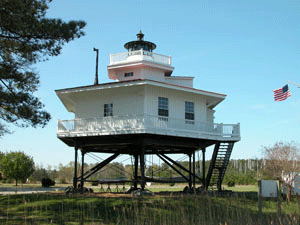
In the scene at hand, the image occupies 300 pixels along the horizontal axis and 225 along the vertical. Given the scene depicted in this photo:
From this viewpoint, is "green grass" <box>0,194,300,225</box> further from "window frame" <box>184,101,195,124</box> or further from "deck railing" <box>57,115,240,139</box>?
"window frame" <box>184,101,195,124</box>

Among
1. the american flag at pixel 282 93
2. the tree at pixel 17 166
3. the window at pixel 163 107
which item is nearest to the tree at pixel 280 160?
the american flag at pixel 282 93

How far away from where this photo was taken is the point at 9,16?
15.9m

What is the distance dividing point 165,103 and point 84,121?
5.38 m

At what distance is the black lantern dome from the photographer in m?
30.3

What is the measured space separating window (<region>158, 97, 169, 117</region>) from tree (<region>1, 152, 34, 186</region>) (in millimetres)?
28693

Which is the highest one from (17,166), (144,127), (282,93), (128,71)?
(128,71)

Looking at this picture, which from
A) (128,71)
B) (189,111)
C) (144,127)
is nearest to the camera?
(144,127)

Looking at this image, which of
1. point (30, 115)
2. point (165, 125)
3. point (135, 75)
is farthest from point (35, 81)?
point (135, 75)

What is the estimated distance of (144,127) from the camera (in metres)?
21.6

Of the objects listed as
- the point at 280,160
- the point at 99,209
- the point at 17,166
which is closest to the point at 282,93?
the point at 280,160

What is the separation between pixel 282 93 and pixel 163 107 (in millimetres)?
13570

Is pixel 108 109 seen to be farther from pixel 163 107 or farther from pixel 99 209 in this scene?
pixel 99 209

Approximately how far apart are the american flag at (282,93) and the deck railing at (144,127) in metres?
9.79

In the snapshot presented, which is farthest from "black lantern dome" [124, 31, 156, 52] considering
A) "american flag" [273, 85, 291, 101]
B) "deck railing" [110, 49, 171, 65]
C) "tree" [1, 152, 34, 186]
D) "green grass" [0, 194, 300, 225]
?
"tree" [1, 152, 34, 186]
